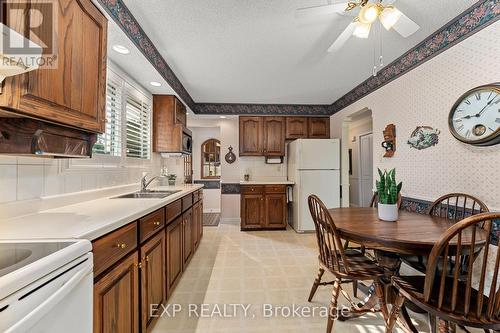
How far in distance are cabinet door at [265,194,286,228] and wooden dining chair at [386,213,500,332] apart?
2857 mm

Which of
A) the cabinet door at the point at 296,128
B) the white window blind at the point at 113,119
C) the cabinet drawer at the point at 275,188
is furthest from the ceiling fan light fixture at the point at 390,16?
the cabinet drawer at the point at 275,188

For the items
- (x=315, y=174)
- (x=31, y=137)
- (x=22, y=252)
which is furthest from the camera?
(x=315, y=174)

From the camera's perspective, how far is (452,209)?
1946 millimetres

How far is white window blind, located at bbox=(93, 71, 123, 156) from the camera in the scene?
2.14m

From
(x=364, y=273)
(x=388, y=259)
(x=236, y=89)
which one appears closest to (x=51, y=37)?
(x=364, y=273)

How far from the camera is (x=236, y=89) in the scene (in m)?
3.62

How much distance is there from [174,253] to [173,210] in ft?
1.31

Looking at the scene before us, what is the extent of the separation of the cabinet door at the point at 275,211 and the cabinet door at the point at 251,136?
94 cm

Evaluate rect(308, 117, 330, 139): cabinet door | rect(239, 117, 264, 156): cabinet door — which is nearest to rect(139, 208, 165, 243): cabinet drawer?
rect(239, 117, 264, 156): cabinet door

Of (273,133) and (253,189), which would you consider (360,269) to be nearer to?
(253,189)

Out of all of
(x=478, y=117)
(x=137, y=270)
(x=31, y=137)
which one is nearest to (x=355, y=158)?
(x=478, y=117)

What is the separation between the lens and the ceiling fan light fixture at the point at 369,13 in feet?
4.77

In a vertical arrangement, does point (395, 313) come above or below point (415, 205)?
below

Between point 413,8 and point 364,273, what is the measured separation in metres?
2.08
